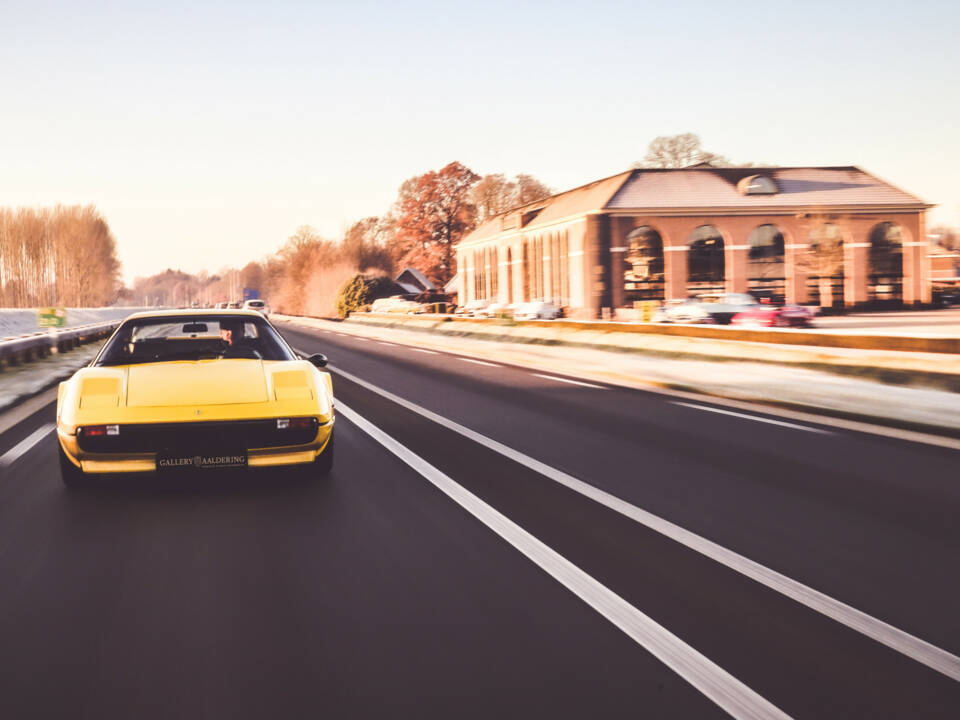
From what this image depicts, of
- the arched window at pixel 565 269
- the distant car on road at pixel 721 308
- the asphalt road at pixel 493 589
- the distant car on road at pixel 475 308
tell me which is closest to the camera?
the asphalt road at pixel 493 589

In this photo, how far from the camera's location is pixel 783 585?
4.29 meters

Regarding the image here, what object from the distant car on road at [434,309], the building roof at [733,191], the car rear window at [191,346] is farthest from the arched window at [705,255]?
the car rear window at [191,346]

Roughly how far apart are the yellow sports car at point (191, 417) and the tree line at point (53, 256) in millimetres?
123485

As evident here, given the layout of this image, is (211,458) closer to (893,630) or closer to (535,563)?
(535,563)

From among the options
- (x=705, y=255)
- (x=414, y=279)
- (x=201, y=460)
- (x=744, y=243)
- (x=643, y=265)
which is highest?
(x=744, y=243)

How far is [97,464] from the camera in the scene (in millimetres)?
6094

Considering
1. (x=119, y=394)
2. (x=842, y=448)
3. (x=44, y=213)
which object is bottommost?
(x=842, y=448)

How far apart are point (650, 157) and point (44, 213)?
272 ft

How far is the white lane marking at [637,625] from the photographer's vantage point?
2982 millimetres

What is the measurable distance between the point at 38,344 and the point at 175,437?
20.0 m

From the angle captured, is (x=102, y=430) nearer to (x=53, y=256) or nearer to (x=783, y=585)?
(x=783, y=585)

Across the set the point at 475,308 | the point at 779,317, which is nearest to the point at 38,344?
the point at 779,317

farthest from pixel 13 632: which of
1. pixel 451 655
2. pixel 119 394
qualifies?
pixel 119 394

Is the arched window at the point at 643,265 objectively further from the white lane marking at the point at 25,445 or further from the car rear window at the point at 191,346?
the car rear window at the point at 191,346
